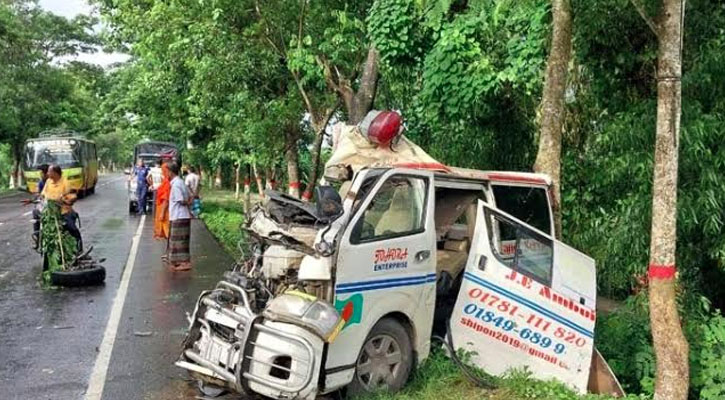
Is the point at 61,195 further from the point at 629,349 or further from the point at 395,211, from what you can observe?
the point at 629,349

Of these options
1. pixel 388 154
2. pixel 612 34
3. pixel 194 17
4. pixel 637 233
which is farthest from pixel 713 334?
pixel 194 17

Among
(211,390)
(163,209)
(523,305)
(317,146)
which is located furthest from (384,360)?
(163,209)

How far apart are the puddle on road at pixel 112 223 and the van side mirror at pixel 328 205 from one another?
50.4ft

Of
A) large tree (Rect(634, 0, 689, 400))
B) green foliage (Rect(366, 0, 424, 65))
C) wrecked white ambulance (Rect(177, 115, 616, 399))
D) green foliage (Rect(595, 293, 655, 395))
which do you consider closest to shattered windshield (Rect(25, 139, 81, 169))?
green foliage (Rect(366, 0, 424, 65))

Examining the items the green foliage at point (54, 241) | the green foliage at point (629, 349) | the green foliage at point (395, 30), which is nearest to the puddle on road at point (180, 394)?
the green foliage at point (629, 349)

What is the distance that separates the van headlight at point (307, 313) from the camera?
191 inches

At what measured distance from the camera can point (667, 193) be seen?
5.32m

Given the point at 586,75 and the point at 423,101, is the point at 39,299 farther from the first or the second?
the point at 586,75

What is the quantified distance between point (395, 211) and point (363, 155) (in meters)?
0.98

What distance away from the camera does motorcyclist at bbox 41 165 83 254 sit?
1074cm

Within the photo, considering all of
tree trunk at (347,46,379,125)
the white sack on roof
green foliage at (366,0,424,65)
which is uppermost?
green foliage at (366,0,424,65)

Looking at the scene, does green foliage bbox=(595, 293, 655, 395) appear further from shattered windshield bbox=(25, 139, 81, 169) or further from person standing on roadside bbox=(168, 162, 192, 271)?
shattered windshield bbox=(25, 139, 81, 169)

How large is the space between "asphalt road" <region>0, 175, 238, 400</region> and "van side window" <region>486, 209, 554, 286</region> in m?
2.79

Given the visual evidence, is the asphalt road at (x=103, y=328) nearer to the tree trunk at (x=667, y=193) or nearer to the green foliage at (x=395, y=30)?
the tree trunk at (x=667, y=193)
